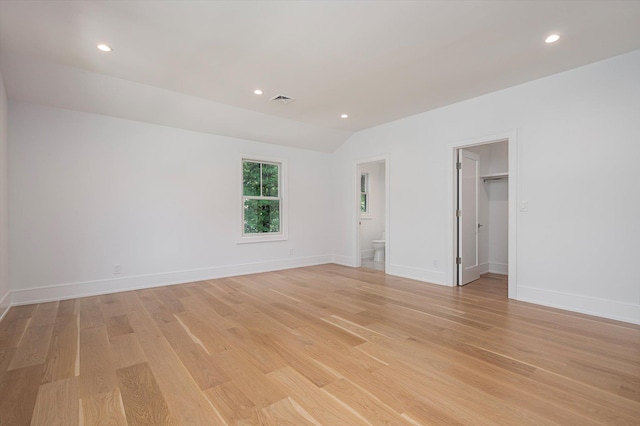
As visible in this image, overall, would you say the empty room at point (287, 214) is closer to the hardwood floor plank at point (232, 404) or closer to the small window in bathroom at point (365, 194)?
the hardwood floor plank at point (232, 404)

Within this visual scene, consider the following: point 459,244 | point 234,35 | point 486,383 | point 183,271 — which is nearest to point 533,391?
point 486,383

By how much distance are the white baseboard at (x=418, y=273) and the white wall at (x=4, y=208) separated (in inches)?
205

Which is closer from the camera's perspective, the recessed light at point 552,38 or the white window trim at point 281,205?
the recessed light at point 552,38

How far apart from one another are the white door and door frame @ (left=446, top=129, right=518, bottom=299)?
0.09 m

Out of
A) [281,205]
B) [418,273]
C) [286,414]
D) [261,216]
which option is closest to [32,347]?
[286,414]

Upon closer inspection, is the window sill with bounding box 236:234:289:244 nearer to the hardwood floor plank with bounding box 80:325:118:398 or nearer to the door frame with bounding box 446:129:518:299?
the hardwood floor plank with bounding box 80:325:118:398

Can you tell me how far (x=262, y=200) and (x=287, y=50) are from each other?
335cm

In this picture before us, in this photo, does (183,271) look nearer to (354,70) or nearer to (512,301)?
(354,70)

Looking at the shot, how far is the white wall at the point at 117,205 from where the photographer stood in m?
3.79

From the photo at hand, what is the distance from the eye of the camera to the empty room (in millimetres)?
1983

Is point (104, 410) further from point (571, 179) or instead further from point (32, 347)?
point (571, 179)

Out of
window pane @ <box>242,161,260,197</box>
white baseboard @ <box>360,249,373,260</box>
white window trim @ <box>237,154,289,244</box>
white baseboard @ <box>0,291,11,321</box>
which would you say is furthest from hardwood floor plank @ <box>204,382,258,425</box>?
white baseboard @ <box>360,249,373,260</box>

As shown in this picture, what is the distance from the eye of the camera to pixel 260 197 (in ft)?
19.1

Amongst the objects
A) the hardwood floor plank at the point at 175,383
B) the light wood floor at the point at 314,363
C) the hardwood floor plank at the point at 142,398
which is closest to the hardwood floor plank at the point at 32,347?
the light wood floor at the point at 314,363
